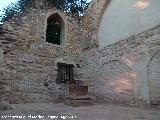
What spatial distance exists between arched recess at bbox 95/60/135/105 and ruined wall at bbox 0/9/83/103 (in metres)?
1.62

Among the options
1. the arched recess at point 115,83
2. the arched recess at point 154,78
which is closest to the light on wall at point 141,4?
the arched recess at point 154,78

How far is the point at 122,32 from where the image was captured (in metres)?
9.10

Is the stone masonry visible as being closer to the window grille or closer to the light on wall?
the window grille

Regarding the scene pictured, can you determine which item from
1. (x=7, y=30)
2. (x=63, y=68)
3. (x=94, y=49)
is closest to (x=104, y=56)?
(x=94, y=49)

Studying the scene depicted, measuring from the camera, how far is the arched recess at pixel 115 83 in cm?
817

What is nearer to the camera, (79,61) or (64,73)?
(64,73)

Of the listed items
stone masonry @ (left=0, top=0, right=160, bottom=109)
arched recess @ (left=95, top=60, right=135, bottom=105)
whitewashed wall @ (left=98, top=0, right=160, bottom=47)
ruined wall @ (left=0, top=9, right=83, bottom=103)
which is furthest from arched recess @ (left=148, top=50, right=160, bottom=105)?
ruined wall @ (left=0, top=9, right=83, bottom=103)

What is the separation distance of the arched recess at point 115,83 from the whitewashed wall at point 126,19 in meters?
1.22

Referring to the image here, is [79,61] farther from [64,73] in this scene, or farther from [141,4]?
[141,4]

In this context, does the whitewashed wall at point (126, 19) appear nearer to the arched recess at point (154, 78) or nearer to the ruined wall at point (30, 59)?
the arched recess at point (154, 78)

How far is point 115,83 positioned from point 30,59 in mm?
3707

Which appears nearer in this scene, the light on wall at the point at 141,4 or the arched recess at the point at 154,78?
the arched recess at the point at 154,78

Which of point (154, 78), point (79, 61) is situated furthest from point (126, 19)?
point (79, 61)

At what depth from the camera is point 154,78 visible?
735 centimetres
